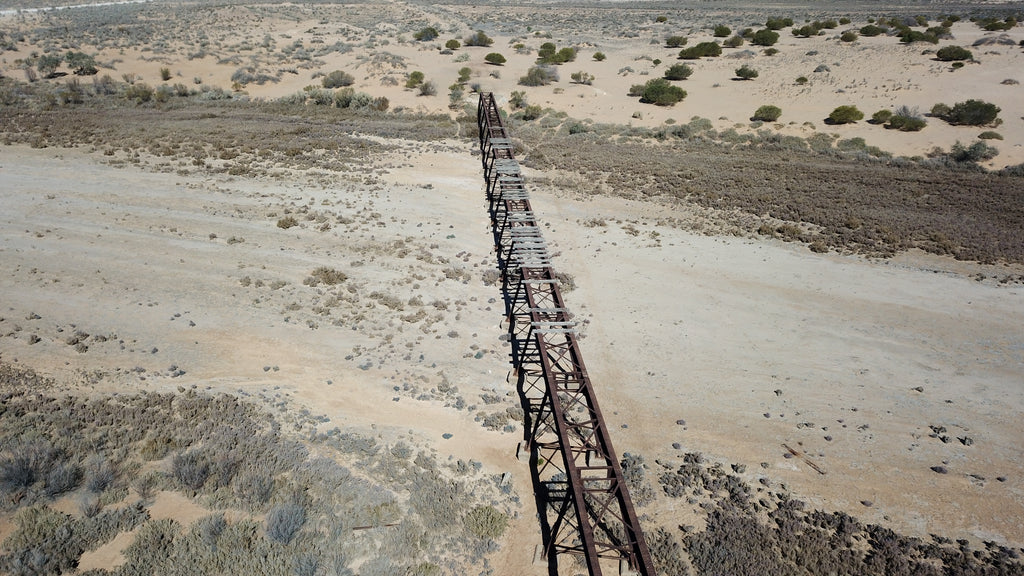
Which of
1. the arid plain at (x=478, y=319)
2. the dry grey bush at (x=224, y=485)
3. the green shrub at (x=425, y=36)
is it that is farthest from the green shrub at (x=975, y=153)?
the green shrub at (x=425, y=36)

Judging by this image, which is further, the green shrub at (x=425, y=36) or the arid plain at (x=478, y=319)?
the green shrub at (x=425, y=36)

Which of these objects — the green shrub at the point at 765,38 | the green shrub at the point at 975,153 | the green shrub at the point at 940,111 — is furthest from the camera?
the green shrub at the point at 765,38

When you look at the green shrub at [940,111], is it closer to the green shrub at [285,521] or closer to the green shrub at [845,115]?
the green shrub at [845,115]

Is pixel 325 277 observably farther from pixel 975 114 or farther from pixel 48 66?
pixel 48 66

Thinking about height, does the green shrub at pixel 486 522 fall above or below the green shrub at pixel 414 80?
below

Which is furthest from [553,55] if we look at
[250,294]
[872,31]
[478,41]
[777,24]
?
[250,294]

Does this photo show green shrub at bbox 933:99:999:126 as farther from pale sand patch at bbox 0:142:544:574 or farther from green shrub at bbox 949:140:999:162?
pale sand patch at bbox 0:142:544:574

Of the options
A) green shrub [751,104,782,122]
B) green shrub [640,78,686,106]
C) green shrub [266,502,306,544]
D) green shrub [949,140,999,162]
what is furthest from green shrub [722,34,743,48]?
green shrub [266,502,306,544]
